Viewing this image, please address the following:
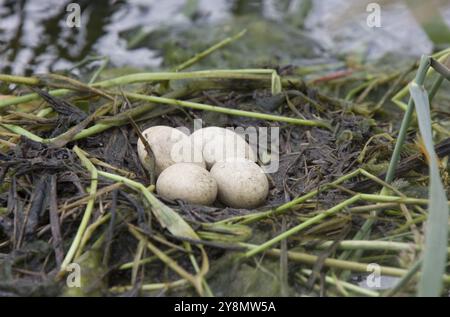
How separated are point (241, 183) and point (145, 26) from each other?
3.32m

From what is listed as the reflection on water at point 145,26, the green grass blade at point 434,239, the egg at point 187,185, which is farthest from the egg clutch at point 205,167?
the reflection on water at point 145,26

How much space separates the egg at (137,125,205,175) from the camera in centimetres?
325

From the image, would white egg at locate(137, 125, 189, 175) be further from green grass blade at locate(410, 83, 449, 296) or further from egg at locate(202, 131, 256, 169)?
green grass blade at locate(410, 83, 449, 296)

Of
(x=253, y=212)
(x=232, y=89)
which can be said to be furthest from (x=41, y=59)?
(x=253, y=212)

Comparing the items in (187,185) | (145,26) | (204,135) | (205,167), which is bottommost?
(187,185)

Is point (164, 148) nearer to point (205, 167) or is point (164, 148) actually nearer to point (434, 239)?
point (205, 167)

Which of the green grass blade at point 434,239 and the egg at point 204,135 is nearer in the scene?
the green grass blade at point 434,239

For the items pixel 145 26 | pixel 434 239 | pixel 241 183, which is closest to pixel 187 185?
pixel 241 183

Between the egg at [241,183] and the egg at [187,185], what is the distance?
0.07 meters

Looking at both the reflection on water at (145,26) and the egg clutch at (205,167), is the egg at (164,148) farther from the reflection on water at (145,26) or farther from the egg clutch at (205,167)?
the reflection on water at (145,26)

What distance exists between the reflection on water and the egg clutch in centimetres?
214

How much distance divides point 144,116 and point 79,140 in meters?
0.40

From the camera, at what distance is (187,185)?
117 inches

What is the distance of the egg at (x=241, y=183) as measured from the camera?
3.06m
